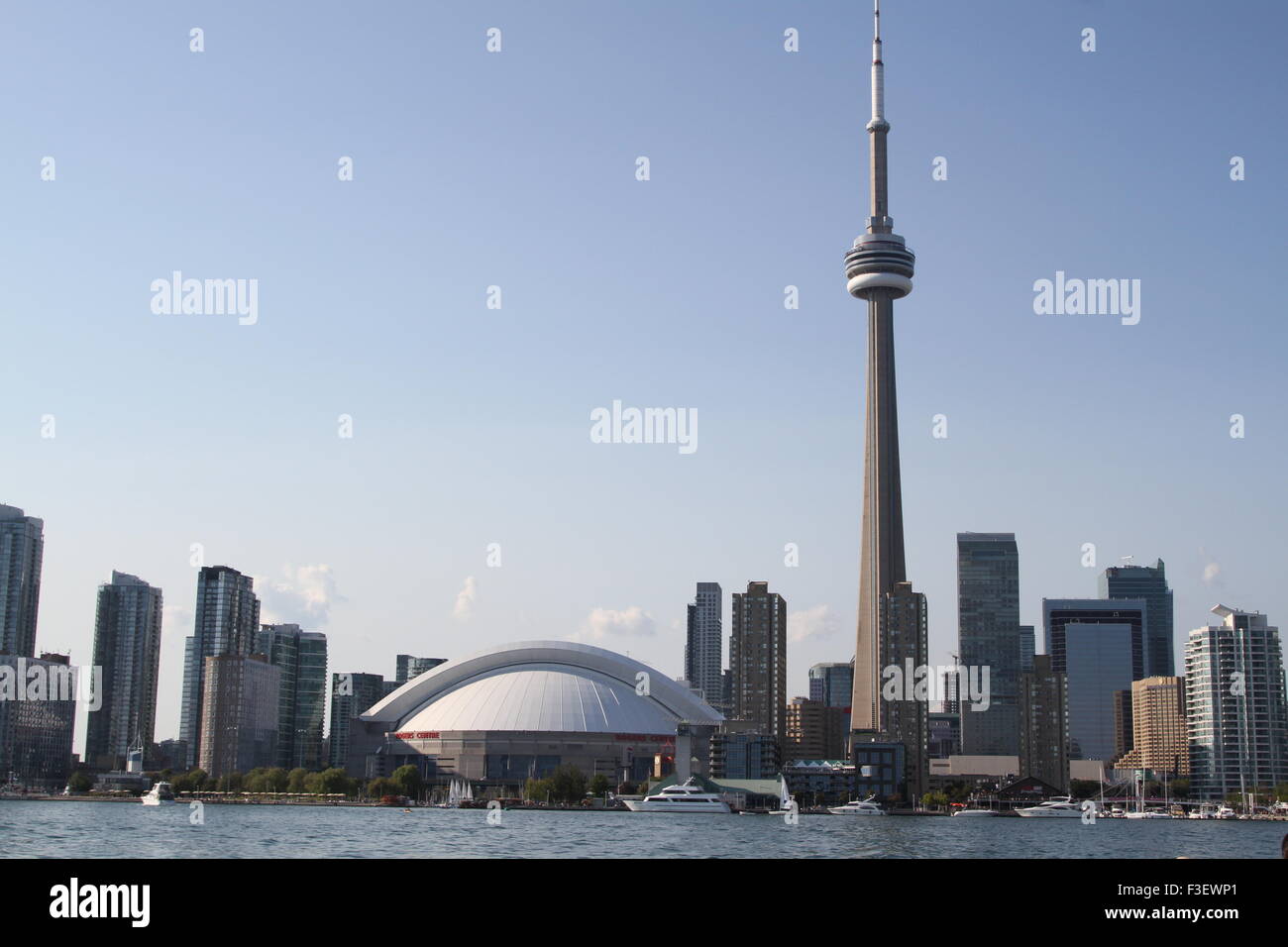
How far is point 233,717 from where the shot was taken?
186125 millimetres

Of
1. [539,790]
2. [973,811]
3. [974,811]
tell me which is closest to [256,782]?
[539,790]

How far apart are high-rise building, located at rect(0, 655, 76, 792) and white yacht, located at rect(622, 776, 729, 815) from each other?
273ft

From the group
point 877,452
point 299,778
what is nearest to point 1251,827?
point 877,452

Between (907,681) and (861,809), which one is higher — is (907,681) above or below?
above

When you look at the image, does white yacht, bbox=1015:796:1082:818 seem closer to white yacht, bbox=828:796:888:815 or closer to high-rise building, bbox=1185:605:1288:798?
white yacht, bbox=828:796:888:815

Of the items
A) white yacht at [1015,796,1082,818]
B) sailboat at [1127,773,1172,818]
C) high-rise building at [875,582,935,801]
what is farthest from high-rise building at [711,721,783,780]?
sailboat at [1127,773,1172,818]

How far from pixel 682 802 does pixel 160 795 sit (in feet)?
185

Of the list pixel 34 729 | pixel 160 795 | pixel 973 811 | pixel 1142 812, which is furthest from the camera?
pixel 34 729

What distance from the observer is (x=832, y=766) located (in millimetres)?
175500

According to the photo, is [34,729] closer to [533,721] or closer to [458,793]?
[458,793]

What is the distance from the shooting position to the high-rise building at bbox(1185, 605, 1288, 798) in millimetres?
195375
